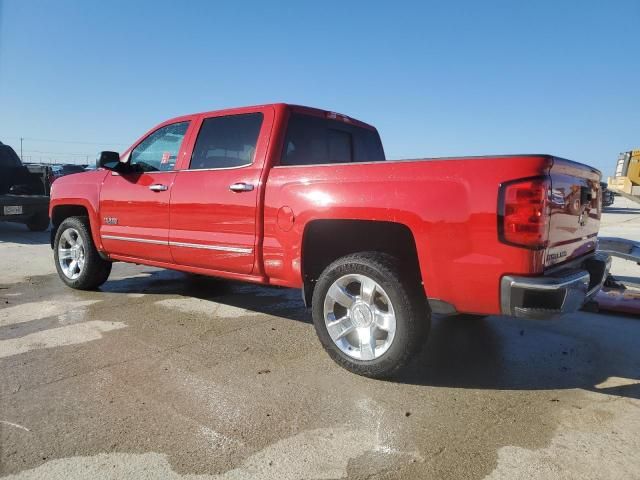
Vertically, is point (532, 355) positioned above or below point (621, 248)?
below

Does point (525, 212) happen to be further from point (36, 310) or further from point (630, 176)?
point (630, 176)

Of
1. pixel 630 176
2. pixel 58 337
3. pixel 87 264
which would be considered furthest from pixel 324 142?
pixel 630 176

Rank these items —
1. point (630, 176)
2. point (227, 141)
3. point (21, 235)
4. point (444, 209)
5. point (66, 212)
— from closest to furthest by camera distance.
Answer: point (444, 209) < point (227, 141) < point (66, 212) < point (21, 235) < point (630, 176)

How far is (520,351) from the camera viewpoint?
3.77 meters

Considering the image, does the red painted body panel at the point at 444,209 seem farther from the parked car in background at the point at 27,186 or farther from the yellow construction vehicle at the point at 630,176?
the yellow construction vehicle at the point at 630,176

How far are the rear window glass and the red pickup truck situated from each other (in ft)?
0.04

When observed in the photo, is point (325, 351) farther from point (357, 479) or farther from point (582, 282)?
point (582, 282)

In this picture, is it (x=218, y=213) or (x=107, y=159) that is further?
(x=107, y=159)

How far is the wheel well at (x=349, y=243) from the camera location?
3.30 metres

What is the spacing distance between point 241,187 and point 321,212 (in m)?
0.80

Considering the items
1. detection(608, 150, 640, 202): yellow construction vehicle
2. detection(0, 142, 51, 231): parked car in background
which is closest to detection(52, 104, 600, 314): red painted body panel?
detection(0, 142, 51, 231): parked car in background

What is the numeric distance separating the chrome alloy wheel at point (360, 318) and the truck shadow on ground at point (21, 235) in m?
8.39

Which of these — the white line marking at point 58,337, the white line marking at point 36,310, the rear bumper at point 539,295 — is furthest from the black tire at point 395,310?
the white line marking at point 36,310

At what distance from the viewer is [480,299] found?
109 inches
